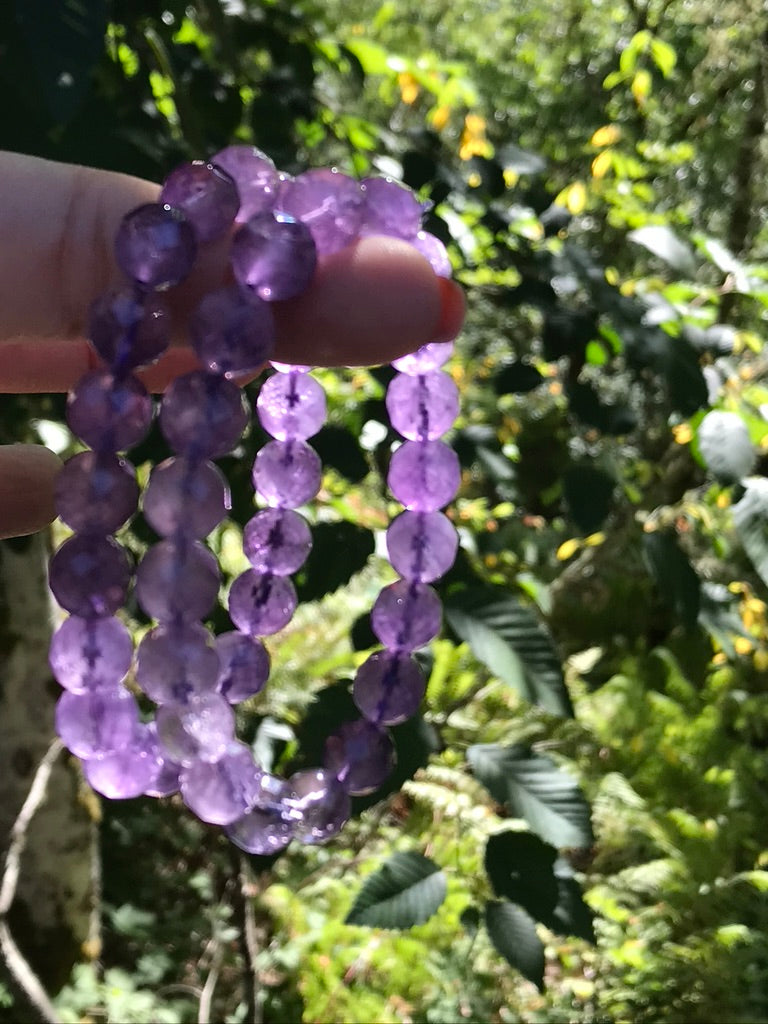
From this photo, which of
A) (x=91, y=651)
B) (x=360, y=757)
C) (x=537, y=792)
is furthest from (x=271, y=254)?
(x=537, y=792)

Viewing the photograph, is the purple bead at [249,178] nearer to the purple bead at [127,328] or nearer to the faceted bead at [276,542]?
the purple bead at [127,328]

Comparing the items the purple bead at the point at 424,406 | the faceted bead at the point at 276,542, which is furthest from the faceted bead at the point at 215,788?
the purple bead at the point at 424,406

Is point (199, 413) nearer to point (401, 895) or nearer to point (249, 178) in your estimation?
point (249, 178)

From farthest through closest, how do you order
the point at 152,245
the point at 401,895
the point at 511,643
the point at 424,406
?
the point at 401,895 → the point at 511,643 → the point at 424,406 → the point at 152,245

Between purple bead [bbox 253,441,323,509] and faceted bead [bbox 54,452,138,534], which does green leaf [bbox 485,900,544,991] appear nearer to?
purple bead [bbox 253,441,323,509]

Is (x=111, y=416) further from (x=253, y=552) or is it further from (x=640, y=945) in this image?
(x=640, y=945)

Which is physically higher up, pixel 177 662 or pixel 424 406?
pixel 424 406

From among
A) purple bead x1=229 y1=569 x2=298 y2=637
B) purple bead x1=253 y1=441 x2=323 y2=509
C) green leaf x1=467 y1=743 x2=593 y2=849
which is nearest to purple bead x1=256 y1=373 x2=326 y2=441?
purple bead x1=253 y1=441 x2=323 y2=509

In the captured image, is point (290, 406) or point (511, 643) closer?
point (290, 406)

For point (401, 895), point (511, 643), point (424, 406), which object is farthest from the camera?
point (401, 895)
